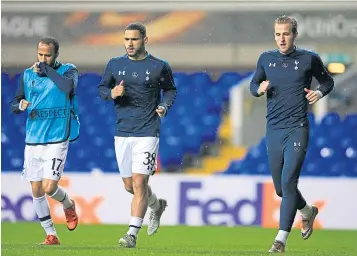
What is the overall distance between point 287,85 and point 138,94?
131 centimetres

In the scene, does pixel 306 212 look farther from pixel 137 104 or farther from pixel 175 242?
pixel 175 242

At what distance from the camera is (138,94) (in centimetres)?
1020

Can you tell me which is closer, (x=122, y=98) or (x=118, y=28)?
(x=122, y=98)

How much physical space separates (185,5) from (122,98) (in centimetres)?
753

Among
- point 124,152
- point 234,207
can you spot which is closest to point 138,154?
point 124,152

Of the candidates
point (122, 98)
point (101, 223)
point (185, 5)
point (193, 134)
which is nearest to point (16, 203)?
point (101, 223)

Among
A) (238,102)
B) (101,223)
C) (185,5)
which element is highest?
(185,5)

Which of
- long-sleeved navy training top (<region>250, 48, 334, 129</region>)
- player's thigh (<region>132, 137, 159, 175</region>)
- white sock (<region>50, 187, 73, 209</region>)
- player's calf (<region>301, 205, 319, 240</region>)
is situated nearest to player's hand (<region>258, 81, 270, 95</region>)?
long-sleeved navy training top (<region>250, 48, 334, 129</region>)

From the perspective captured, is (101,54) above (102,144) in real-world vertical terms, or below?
above

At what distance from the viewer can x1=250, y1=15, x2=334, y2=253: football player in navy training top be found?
31.6 ft

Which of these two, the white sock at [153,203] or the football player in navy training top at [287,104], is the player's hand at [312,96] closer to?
the football player in navy training top at [287,104]

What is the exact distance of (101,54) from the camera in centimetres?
1795

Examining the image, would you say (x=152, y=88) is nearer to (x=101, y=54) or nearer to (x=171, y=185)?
(x=171, y=185)

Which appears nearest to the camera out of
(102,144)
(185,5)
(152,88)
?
(152,88)
